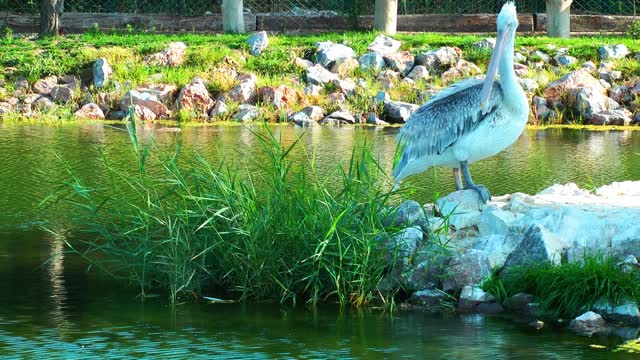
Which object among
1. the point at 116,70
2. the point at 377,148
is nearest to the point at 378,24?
the point at 116,70

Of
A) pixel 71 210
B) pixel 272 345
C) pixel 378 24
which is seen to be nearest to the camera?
pixel 272 345

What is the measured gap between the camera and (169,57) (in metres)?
22.6

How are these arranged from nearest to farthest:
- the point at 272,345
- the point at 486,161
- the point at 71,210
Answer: the point at 272,345 < the point at 71,210 < the point at 486,161

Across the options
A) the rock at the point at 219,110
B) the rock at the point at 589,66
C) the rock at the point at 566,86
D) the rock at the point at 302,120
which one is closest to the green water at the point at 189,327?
the rock at the point at 302,120

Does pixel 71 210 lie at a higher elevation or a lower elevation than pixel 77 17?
lower

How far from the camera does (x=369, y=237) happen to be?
27.6ft

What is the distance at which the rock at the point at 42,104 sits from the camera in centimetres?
2060

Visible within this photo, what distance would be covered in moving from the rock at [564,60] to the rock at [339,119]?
13.9ft

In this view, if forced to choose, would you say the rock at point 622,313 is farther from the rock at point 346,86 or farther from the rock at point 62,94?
the rock at point 62,94

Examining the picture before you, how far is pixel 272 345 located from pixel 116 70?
15.1 meters

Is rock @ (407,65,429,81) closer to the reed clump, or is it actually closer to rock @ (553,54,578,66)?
rock @ (553,54,578,66)

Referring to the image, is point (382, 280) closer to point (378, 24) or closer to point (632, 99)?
point (632, 99)

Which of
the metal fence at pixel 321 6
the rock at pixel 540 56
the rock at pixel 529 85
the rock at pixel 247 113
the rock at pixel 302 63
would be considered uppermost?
the metal fence at pixel 321 6

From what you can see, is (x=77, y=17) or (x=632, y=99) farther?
(x=77, y=17)
